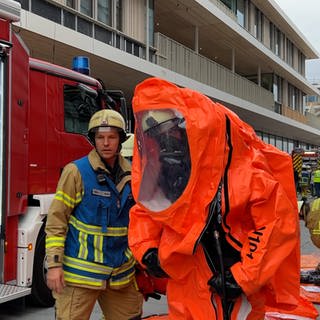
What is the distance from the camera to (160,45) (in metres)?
16.1

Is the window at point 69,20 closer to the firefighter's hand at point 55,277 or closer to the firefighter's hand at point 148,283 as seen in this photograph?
the firefighter's hand at point 148,283

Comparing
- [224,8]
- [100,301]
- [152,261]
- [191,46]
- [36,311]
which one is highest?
[224,8]

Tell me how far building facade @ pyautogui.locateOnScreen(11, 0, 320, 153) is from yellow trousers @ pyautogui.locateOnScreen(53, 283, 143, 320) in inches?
118

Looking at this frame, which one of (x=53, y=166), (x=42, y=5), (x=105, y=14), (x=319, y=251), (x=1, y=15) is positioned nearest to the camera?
(x=1, y=15)

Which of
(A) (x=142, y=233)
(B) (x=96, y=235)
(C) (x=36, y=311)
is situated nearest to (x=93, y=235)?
(B) (x=96, y=235)

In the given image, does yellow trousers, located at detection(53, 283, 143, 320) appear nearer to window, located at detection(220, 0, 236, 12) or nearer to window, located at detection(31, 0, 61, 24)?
window, located at detection(31, 0, 61, 24)

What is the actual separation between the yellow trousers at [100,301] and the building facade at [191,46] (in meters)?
2.99

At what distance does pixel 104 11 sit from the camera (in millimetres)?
13234

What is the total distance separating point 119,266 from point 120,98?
3765mm

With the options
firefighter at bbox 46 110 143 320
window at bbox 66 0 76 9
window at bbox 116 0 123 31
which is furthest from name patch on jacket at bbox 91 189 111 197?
window at bbox 116 0 123 31

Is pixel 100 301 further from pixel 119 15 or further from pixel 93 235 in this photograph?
pixel 119 15

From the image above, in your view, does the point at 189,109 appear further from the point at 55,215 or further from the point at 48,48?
the point at 48,48

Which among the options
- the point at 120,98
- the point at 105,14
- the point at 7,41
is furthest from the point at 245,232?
the point at 105,14

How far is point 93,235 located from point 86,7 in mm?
10251
